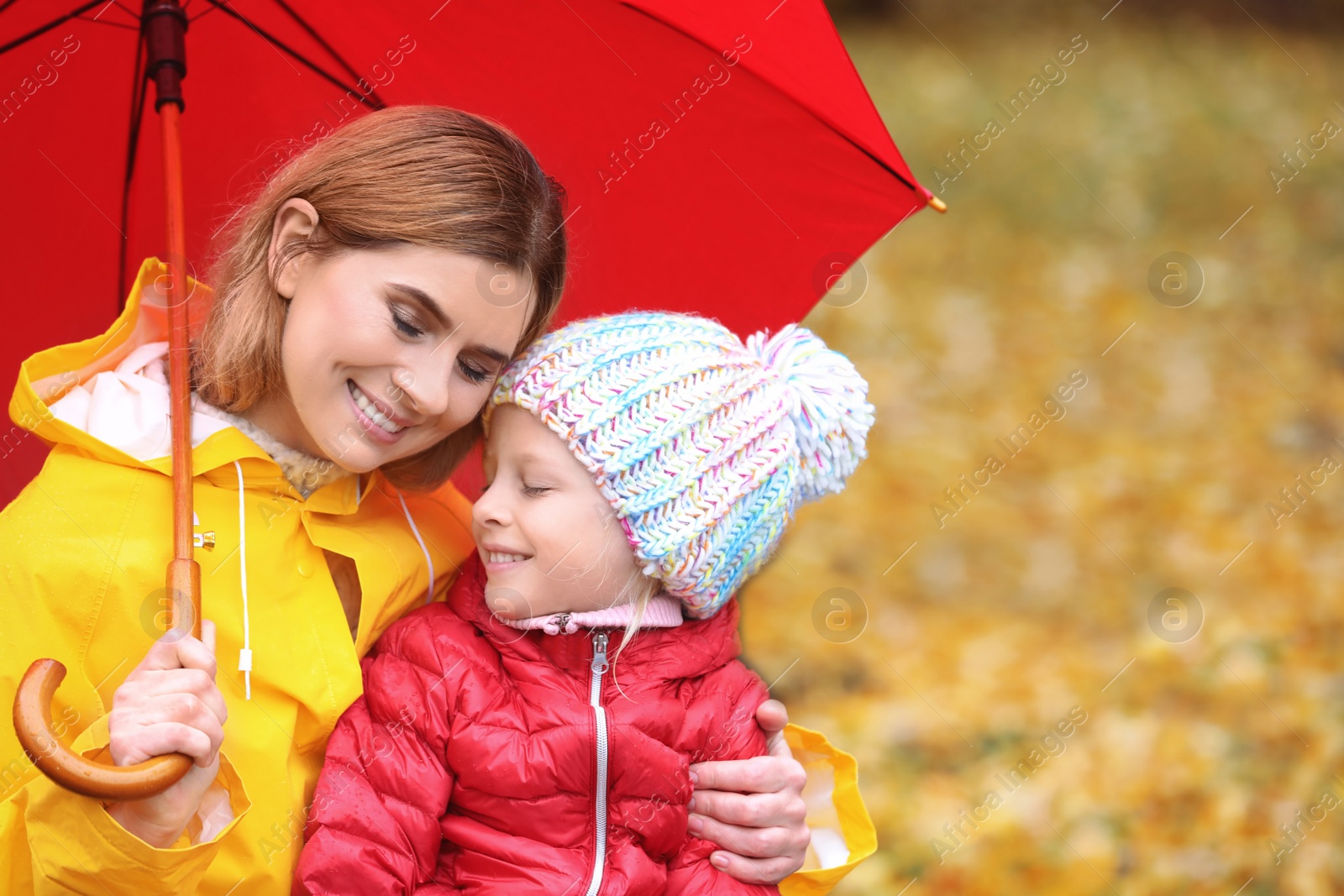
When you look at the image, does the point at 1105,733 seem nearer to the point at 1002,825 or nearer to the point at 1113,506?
the point at 1002,825

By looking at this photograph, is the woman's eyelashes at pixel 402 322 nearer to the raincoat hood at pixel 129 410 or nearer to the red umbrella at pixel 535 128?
the raincoat hood at pixel 129 410

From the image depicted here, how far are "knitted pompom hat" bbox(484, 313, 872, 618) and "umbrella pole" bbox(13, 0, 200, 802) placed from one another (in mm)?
541

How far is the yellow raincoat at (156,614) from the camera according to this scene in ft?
5.84

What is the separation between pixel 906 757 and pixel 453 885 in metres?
2.79

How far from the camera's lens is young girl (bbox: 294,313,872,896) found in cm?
202

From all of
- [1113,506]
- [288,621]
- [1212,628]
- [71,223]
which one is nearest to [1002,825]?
[1212,628]

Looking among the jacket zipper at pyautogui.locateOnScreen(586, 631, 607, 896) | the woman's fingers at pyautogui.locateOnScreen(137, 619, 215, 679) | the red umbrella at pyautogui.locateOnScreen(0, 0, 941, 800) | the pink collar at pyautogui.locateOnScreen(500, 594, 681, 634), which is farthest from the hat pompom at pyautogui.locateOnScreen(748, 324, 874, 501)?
the woman's fingers at pyautogui.locateOnScreen(137, 619, 215, 679)

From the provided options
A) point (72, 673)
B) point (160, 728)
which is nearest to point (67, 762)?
point (160, 728)

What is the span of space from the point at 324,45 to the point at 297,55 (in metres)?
0.06

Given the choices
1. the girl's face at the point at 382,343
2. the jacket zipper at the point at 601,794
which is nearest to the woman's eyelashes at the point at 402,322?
the girl's face at the point at 382,343

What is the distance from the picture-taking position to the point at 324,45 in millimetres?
2418

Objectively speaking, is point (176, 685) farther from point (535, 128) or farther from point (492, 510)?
point (535, 128)

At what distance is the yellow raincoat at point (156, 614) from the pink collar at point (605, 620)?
0.28 metres

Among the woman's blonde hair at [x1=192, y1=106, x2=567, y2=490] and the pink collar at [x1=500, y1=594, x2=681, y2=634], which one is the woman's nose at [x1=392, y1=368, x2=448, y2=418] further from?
the pink collar at [x1=500, y1=594, x2=681, y2=634]
